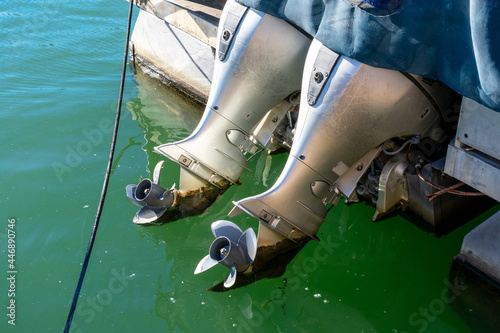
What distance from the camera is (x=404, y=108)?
384 centimetres

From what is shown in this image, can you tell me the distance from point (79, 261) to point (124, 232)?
1.45ft

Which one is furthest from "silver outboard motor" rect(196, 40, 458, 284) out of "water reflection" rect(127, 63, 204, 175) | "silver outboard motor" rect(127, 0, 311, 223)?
"water reflection" rect(127, 63, 204, 175)

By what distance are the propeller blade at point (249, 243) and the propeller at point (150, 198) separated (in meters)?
0.97

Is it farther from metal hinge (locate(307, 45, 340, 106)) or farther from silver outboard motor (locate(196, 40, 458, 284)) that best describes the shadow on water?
metal hinge (locate(307, 45, 340, 106))

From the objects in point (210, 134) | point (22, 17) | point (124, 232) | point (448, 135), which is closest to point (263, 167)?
point (210, 134)

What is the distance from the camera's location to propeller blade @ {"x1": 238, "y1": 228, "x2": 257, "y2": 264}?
411 cm

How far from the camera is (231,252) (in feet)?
13.4

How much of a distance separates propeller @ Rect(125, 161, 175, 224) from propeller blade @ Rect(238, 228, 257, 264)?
965mm

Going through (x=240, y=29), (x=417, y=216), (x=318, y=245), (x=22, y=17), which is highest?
(x=240, y=29)

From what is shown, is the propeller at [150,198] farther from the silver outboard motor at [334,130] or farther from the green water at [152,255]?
the silver outboard motor at [334,130]

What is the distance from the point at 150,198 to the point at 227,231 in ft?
2.81

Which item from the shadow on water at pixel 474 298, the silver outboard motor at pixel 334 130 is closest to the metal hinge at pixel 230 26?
the silver outboard motor at pixel 334 130

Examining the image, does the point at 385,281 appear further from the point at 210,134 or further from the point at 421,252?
the point at 210,134

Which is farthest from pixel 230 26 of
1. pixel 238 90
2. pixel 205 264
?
pixel 205 264
